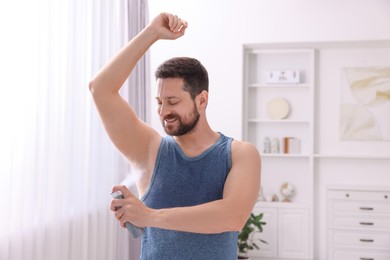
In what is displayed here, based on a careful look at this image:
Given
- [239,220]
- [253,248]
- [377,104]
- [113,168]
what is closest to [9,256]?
[113,168]

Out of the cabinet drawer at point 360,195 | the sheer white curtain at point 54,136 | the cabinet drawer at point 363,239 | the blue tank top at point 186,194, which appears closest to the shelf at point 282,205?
the cabinet drawer at point 360,195

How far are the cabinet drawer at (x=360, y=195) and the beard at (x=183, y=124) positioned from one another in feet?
15.3

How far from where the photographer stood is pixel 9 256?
8.63 ft

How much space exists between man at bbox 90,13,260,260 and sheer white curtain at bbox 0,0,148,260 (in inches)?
55.1

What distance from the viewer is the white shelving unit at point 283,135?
18.9 feet

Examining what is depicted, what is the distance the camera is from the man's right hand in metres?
1.31

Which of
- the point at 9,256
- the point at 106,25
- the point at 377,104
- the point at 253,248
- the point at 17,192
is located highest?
the point at 106,25

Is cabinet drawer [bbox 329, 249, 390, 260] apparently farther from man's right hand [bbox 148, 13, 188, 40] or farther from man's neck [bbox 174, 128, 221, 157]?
man's right hand [bbox 148, 13, 188, 40]

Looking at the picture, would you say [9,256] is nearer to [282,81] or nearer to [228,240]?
[228,240]

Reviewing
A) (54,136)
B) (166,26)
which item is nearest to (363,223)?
(54,136)

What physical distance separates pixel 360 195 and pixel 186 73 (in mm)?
4712

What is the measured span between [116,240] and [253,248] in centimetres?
187

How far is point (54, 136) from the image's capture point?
3039 millimetres

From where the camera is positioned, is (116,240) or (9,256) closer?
(9,256)
